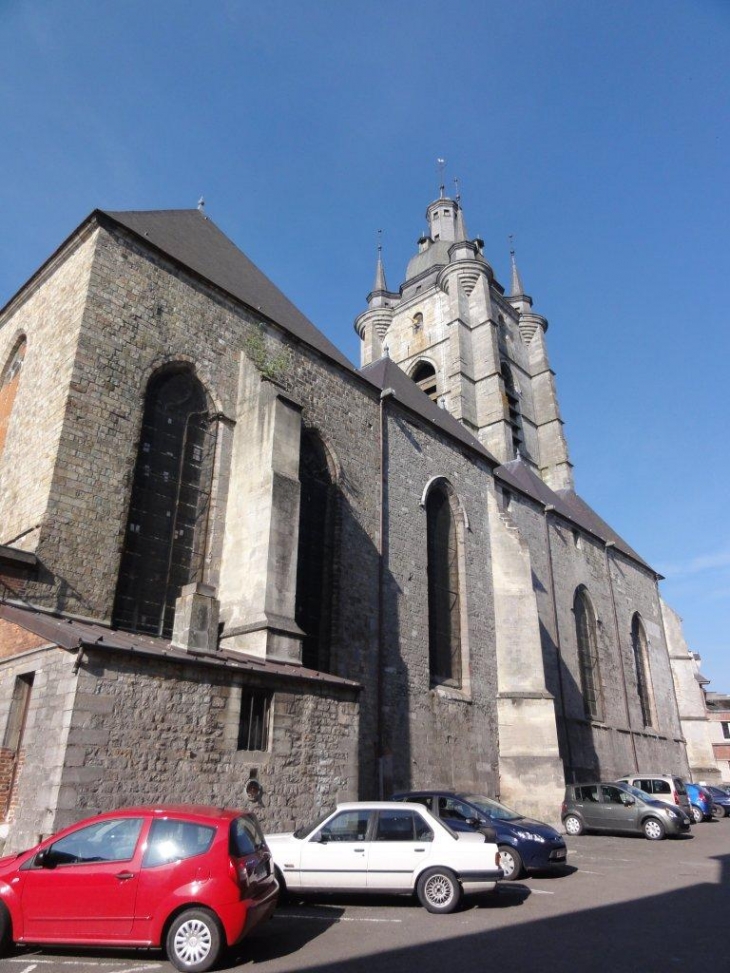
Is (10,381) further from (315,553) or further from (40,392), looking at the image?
(315,553)

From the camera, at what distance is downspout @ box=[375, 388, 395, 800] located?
13.2 metres

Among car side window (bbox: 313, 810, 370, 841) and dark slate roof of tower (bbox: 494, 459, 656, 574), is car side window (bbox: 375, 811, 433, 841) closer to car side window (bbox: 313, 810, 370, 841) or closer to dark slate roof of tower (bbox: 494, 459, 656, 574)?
car side window (bbox: 313, 810, 370, 841)

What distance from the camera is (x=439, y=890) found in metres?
6.71

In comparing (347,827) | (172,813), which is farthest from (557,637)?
(172,813)

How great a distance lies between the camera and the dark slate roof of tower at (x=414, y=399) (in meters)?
19.2

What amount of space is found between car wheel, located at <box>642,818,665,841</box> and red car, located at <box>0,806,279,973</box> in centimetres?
1142

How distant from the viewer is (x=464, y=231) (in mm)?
42219

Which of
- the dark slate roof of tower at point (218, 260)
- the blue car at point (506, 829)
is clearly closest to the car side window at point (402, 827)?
the blue car at point (506, 829)

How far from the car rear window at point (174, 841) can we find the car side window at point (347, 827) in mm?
2356

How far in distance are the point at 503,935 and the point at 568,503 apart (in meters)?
26.8

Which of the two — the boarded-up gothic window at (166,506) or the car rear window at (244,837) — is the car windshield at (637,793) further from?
the car rear window at (244,837)

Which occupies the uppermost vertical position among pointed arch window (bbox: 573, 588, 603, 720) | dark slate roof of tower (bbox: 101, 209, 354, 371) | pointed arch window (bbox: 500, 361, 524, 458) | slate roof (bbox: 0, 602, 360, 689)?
pointed arch window (bbox: 500, 361, 524, 458)

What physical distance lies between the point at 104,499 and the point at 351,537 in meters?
5.53

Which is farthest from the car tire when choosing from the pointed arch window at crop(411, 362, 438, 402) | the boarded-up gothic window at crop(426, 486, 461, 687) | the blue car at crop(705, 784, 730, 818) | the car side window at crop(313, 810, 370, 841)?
the pointed arch window at crop(411, 362, 438, 402)
